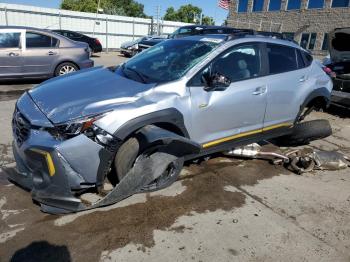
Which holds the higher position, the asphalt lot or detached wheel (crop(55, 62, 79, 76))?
detached wheel (crop(55, 62, 79, 76))

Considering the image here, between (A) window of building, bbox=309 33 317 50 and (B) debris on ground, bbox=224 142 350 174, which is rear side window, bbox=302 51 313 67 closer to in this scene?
(B) debris on ground, bbox=224 142 350 174

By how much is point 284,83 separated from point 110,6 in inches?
2982

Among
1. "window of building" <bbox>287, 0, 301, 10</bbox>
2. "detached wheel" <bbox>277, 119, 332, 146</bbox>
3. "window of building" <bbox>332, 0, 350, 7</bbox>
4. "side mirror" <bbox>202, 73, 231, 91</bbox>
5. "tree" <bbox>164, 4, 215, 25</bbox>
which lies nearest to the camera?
"side mirror" <bbox>202, 73, 231, 91</bbox>

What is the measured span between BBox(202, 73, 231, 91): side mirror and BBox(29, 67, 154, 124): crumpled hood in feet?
2.16

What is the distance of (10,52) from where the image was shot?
28.0ft

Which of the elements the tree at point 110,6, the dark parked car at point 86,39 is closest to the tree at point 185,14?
the tree at point 110,6

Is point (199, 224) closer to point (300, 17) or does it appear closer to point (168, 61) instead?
point (168, 61)

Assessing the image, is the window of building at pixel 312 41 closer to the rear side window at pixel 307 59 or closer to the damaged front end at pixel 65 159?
the rear side window at pixel 307 59

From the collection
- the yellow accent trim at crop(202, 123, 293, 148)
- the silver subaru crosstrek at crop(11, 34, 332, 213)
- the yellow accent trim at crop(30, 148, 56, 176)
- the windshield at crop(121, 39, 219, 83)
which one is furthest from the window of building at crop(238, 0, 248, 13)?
the yellow accent trim at crop(30, 148, 56, 176)

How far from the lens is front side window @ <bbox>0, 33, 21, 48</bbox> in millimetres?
8547

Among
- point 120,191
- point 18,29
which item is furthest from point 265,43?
point 18,29

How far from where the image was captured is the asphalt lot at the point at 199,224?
2.85 metres

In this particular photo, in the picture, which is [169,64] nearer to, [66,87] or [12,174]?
[66,87]

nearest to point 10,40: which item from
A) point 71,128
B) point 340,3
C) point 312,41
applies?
point 71,128
